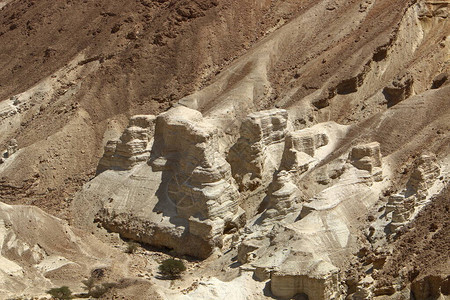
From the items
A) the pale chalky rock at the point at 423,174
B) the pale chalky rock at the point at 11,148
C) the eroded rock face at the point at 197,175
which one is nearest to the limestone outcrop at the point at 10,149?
the pale chalky rock at the point at 11,148

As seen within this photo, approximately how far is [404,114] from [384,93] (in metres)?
5.32

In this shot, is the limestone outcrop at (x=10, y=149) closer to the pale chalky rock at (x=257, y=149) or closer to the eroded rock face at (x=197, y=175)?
the eroded rock face at (x=197, y=175)

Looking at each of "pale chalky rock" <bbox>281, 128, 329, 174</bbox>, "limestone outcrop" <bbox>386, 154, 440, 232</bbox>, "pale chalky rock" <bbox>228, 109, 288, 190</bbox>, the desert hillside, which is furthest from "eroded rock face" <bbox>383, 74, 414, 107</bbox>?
"limestone outcrop" <bbox>386, 154, 440, 232</bbox>

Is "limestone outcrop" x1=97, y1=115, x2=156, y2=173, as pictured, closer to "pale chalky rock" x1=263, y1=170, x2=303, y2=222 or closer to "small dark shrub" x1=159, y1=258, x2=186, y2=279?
"small dark shrub" x1=159, y1=258, x2=186, y2=279

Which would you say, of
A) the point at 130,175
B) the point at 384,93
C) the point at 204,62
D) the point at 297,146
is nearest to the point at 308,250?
the point at 297,146

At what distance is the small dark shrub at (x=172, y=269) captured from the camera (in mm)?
42906

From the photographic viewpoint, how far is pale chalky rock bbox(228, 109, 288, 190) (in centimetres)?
4788

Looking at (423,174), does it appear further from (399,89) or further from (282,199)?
(399,89)

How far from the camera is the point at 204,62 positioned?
63000mm

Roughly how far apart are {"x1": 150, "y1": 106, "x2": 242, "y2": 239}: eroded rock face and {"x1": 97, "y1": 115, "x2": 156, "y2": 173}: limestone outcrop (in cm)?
154

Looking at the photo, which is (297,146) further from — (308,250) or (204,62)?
(204,62)

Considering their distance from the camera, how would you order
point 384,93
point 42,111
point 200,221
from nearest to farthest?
point 200,221
point 384,93
point 42,111

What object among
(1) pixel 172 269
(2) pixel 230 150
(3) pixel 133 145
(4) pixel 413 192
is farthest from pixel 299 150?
(1) pixel 172 269

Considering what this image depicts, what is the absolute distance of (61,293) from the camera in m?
39.3
